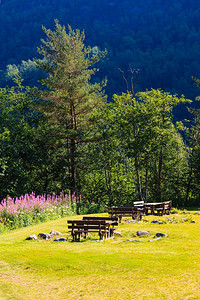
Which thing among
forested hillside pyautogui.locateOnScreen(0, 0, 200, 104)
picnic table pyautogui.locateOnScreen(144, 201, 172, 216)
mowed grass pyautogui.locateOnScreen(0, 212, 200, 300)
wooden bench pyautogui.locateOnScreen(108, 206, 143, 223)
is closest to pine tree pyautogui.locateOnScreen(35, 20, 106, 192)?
picnic table pyautogui.locateOnScreen(144, 201, 172, 216)

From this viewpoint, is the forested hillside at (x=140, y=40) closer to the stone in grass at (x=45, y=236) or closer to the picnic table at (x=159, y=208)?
the picnic table at (x=159, y=208)

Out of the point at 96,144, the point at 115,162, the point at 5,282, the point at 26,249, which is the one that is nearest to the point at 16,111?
the point at 96,144

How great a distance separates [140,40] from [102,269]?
145 m

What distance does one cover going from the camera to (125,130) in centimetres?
2772

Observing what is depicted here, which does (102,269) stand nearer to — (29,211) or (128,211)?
(128,211)

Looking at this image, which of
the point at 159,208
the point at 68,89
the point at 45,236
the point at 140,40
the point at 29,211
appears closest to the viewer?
the point at 45,236

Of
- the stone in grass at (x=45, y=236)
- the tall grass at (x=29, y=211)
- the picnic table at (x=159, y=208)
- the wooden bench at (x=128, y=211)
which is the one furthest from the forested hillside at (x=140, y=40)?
the stone in grass at (x=45, y=236)

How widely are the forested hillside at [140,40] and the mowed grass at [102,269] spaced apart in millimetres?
75844

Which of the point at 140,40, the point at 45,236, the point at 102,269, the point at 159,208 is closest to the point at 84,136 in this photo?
the point at 159,208

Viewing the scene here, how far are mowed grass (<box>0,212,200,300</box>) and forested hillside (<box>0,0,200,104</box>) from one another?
75844 millimetres

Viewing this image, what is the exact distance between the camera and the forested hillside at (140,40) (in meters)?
107

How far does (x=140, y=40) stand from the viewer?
143750mm

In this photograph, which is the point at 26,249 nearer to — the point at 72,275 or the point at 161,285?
the point at 72,275

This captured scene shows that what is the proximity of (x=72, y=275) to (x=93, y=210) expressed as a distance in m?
15.9
